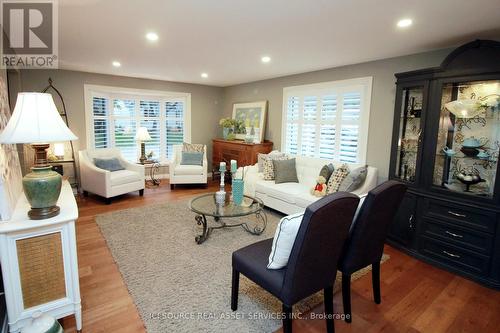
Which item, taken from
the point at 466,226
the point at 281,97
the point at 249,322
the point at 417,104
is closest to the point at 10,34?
the point at 249,322

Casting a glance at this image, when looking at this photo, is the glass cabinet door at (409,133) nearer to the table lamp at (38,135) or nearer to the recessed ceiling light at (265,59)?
the recessed ceiling light at (265,59)

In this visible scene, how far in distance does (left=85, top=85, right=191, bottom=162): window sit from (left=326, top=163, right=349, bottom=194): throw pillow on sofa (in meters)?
4.08

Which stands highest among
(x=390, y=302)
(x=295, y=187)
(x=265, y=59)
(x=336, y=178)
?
(x=265, y=59)

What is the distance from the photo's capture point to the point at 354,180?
136 inches

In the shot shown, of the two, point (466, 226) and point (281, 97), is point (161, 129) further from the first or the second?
point (466, 226)

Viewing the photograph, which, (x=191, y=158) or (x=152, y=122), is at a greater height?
(x=152, y=122)

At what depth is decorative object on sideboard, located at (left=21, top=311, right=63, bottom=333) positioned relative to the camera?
1.49 m

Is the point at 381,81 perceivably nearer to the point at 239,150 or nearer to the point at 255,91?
the point at 255,91

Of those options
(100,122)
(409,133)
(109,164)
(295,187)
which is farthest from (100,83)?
(409,133)

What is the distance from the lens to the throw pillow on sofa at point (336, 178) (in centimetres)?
368

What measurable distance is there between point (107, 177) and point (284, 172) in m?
2.98

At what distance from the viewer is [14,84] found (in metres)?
4.10

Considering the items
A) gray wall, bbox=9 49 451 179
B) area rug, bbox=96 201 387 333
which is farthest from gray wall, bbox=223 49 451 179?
area rug, bbox=96 201 387 333

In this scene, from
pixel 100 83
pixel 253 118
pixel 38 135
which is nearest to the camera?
pixel 38 135
